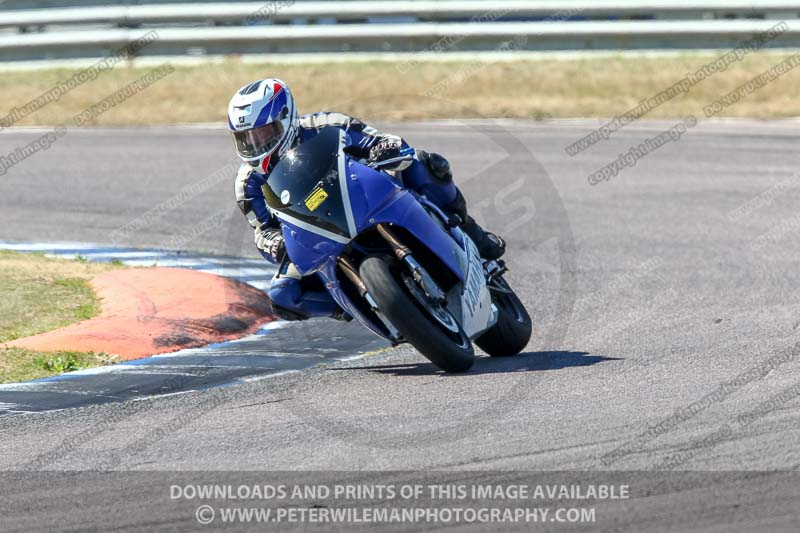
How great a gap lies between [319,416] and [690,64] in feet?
52.5

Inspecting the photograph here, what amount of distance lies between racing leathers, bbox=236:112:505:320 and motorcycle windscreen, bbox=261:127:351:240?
0.36 meters

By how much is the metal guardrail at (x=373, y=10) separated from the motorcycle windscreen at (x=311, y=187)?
14284 millimetres

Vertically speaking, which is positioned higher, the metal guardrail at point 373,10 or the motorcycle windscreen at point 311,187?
the motorcycle windscreen at point 311,187

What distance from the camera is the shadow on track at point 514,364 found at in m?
6.99

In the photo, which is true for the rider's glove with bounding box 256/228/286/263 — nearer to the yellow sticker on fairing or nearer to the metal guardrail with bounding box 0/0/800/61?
the yellow sticker on fairing

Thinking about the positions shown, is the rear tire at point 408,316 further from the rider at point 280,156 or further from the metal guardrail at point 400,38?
the metal guardrail at point 400,38

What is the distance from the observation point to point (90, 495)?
4910 millimetres

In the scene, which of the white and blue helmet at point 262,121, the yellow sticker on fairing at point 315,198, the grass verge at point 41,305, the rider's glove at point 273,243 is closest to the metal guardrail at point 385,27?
the grass verge at point 41,305

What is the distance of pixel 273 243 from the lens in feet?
23.9

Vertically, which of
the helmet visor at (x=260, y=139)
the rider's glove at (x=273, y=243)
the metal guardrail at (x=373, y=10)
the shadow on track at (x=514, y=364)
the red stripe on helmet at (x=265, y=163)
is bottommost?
the shadow on track at (x=514, y=364)

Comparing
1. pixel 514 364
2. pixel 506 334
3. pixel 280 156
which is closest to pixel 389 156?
pixel 280 156

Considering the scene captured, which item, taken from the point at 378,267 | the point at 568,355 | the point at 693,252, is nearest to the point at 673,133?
the point at 693,252

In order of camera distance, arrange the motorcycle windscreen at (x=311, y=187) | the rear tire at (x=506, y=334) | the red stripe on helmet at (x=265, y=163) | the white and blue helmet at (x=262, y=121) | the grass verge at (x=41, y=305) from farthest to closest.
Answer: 1. the grass verge at (x=41, y=305)
2. the rear tire at (x=506, y=334)
3. the red stripe on helmet at (x=265, y=163)
4. the white and blue helmet at (x=262, y=121)
5. the motorcycle windscreen at (x=311, y=187)

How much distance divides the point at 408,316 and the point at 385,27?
15390 millimetres
